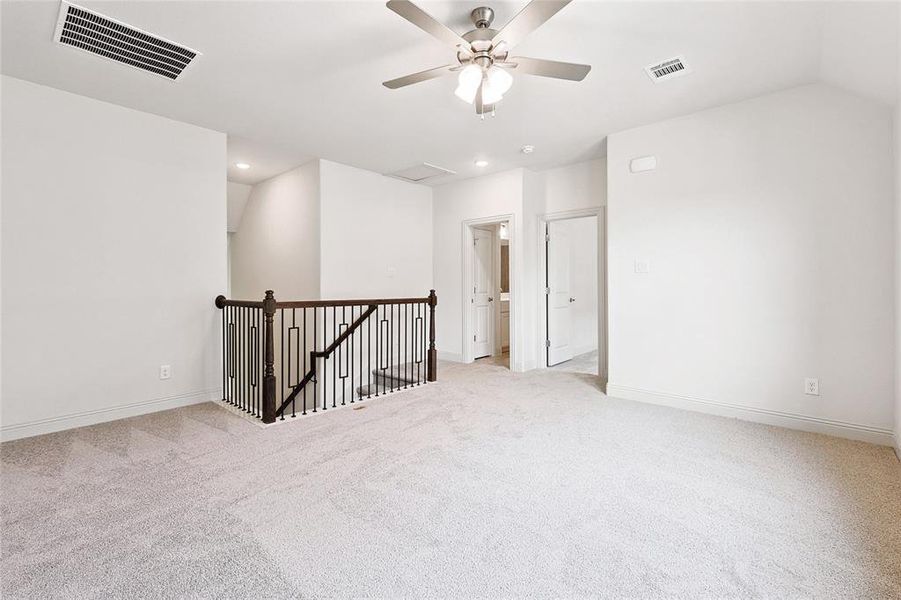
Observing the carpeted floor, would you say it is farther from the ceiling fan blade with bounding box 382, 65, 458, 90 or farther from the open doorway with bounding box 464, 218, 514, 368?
the open doorway with bounding box 464, 218, 514, 368

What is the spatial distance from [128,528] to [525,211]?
473 cm

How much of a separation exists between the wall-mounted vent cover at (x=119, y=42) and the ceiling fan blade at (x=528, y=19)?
203 cm

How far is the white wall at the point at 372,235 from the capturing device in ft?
16.5

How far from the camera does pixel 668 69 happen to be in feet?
9.34

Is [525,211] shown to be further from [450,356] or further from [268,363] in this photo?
[268,363]

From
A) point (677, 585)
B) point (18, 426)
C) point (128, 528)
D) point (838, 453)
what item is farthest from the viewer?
point (18, 426)

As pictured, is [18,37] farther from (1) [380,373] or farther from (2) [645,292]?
(2) [645,292]

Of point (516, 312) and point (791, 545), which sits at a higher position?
point (516, 312)

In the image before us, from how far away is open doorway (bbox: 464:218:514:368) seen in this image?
589 cm

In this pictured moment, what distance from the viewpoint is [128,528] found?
72.8 inches

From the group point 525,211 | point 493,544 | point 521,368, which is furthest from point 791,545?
point 525,211

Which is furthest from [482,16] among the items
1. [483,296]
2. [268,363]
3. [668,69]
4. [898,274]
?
[483,296]

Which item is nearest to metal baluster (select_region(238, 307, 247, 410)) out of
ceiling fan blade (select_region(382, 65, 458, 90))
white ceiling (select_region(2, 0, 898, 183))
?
white ceiling (select_region(2, 0, 898, 183))

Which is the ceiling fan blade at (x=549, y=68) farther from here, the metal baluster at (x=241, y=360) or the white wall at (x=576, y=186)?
the metal baluster at (x=241, y=360)
